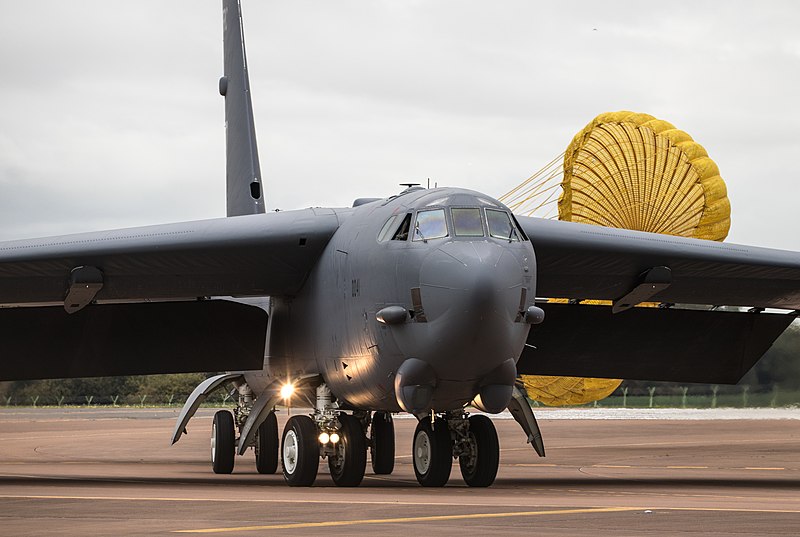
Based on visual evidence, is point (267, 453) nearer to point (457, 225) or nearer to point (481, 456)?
point (481, 456)

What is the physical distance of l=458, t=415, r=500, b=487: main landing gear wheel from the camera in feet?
58.9

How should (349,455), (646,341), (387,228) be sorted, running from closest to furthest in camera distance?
(387,228), (349,455), (646,341)

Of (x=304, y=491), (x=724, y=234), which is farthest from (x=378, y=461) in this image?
(x=724, y=234)

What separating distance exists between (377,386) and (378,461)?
516cm

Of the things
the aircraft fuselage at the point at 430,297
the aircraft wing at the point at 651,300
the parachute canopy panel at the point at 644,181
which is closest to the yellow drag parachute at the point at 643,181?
the parachute canopy panel at the point at 644,181

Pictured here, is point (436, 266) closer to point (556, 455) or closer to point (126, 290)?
point (126, 290)

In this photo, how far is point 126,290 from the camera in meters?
20.2

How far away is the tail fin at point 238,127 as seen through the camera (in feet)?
83.9

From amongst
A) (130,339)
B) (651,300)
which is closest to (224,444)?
(130,339)

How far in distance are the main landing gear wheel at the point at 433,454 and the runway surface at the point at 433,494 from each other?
0.93ft

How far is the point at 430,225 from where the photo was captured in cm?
1661

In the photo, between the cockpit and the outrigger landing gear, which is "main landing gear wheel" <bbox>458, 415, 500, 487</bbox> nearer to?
the outrigger landing gear

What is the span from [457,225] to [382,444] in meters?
7.20

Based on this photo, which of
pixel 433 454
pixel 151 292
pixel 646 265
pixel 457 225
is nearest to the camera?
pixel 457 225
